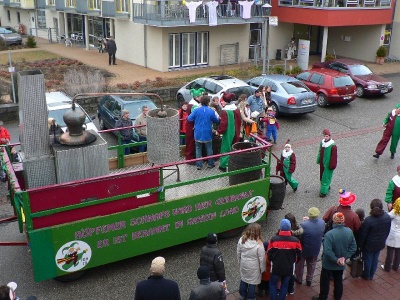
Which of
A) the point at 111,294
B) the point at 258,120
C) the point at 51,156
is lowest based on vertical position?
the point at 111,294

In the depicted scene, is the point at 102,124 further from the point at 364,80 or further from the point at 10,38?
the point at 10,38

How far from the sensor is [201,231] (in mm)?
8781

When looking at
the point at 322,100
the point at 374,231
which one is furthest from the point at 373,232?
the point at 322,100

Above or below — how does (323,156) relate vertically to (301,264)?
above

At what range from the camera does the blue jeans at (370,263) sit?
783cm

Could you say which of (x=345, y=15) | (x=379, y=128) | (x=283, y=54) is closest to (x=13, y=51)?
(x=283, y=54)

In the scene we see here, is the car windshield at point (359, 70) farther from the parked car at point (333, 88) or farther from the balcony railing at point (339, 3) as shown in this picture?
the balcony railing at point (339, 3)

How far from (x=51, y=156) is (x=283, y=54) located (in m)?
24.7

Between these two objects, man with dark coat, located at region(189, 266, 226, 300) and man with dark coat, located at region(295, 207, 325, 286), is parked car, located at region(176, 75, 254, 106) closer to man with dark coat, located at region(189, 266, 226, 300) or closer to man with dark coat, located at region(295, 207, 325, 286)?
man with dark coat, located at region(295, 207, 325, 286)

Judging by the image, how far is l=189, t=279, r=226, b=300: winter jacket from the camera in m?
5.82

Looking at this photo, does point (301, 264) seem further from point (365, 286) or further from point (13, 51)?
point (13, 51)

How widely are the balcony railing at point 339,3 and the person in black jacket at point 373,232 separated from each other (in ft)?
68.2

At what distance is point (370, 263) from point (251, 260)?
2.28 m

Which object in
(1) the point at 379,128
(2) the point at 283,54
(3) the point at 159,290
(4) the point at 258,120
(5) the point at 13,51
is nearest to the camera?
(3) the point at 159,290
